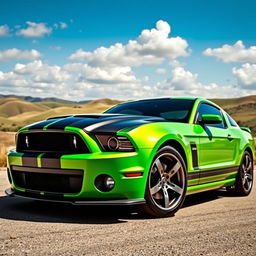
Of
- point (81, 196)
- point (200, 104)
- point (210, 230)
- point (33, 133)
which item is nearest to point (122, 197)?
point (81, 196)

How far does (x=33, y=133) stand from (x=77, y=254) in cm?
194

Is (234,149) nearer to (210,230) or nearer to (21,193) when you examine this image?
(210,230)

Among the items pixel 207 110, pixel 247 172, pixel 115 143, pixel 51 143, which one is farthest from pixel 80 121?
pixel 247 172

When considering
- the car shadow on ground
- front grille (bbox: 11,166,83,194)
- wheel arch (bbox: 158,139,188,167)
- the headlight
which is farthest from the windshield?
front grille (bbox: 11,166,83,194)

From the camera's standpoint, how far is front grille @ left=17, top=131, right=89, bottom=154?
4555 millimetres

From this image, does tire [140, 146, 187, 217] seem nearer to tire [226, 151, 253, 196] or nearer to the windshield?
the windshield

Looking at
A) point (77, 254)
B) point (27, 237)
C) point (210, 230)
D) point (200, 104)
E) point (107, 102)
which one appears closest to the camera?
point (77, 254)

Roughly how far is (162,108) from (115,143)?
174 cm

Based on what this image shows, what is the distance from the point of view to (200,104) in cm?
634

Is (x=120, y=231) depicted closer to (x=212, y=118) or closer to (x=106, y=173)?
(x=106, y=173)

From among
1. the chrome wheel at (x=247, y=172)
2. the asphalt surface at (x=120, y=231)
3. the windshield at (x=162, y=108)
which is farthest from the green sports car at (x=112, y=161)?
the chrome wheel at (x=247, y=172)

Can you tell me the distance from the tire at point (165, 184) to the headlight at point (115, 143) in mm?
386

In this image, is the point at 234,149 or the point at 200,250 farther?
the point at 234,149

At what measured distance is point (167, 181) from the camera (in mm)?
5055
